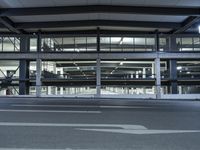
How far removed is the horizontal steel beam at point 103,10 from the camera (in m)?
18.7

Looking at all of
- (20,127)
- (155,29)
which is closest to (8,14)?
(155,29)

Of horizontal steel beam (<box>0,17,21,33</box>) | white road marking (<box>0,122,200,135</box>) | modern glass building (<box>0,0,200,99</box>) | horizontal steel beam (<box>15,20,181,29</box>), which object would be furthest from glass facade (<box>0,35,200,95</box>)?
white road marking (<box>0,122,200,135</box>)

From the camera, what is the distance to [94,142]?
17.7 feet

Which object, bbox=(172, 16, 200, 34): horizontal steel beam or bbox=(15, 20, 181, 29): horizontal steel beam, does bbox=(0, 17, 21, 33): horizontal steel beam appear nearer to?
bbox=(15, 20, 181, 29): horizontal steel beam

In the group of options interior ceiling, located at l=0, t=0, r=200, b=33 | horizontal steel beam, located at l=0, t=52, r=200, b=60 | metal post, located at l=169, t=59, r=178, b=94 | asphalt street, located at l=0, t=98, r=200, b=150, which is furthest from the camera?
metal post, located at l=169, t=59, r=178, b=94

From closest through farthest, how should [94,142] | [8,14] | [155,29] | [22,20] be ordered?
[94,142] < [8,14] < [22,20] < [155,29]

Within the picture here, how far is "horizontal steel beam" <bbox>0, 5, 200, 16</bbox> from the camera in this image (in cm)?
1870

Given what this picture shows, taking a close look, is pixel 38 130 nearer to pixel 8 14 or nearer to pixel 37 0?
pixel 37 0

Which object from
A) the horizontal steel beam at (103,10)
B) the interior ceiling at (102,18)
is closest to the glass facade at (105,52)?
the interior ceiling at (102,18)

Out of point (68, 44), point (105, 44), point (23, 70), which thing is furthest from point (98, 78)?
point (23, 70)

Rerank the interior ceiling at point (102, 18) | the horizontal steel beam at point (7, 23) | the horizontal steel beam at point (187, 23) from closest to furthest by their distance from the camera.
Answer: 1. the interior ceiling at point (102, 18)
2. the horizontal steel beam at point (187, 23)
3. the horizontal steel beam at point (7, 23)

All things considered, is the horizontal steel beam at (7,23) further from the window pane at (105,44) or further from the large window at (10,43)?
the window pane at (105,44)

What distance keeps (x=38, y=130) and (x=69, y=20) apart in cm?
1683

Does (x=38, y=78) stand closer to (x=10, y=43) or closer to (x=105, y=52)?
(x=105, y=52)
